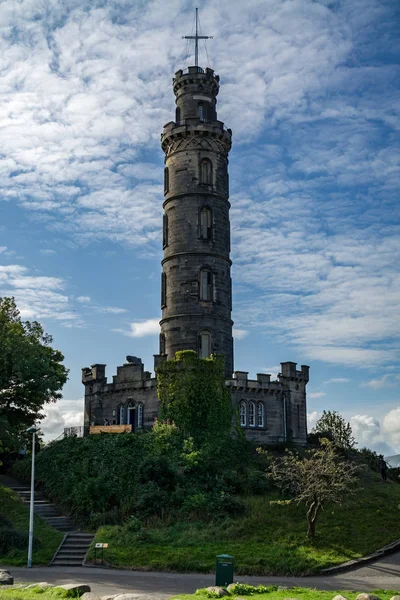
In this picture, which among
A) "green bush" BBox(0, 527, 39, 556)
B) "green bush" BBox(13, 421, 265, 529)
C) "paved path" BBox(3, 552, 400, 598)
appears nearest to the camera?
"paved path" BBox(3, 552, 400, 598)

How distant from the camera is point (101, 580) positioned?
26.5 m

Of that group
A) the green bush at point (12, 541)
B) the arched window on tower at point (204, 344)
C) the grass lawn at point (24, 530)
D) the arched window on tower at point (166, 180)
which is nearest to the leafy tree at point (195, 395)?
the arched window on tower at point (204, 344)

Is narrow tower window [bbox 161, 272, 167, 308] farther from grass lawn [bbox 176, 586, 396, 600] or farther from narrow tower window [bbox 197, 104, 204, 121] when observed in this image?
grass lawn [bbox 176, 586, 396, 600]

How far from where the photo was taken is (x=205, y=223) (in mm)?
51562

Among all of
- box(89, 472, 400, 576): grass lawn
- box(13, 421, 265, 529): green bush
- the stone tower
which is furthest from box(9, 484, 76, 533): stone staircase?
the stone tower

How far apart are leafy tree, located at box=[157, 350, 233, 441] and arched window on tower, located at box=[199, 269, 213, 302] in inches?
239

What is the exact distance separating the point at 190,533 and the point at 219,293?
20985mm

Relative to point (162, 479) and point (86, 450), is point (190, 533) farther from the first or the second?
point (86, 450)

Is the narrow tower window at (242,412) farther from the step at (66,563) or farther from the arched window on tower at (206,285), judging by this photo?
the step at (66,563)

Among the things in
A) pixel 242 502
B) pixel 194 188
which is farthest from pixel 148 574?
pixel 194 188

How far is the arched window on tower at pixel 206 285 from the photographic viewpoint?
50372 mm

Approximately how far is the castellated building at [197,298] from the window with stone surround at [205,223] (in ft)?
0.23

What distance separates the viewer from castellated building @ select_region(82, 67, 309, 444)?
48062 millimetres

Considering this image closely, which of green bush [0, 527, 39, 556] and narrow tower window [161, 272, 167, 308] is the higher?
narrow tower window [161, 272, 167, 308]
